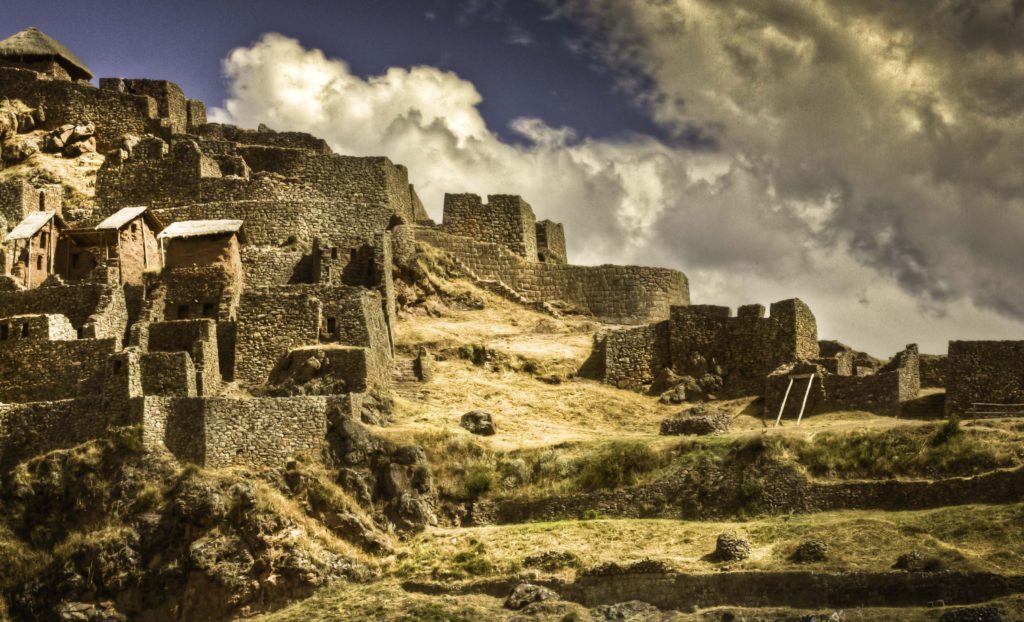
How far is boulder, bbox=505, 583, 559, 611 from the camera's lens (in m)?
40.1

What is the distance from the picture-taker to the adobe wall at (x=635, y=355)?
55.8 meters

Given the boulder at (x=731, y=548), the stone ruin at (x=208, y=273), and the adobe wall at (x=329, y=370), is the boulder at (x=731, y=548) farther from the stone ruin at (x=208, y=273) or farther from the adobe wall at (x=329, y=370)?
the adobe wall at (x=329, y=370)

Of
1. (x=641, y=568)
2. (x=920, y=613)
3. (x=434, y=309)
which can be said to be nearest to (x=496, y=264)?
(x=434, y=309)

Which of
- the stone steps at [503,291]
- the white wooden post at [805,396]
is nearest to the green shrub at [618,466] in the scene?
the white wooden post at [805,396]

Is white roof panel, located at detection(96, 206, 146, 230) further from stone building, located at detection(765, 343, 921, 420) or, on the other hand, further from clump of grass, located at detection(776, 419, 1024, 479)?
clump of grass, located at detection(776, 419, 1024, 479)

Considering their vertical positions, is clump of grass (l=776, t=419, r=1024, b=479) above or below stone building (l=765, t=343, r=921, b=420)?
below

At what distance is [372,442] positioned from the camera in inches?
1817

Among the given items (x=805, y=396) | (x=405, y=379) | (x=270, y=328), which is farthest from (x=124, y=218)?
(x=805, y=396)

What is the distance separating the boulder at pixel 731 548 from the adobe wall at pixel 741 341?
45.4 ft

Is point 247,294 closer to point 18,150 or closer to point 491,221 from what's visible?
point 491,221

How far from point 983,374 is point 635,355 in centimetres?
1289

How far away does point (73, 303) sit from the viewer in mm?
50969

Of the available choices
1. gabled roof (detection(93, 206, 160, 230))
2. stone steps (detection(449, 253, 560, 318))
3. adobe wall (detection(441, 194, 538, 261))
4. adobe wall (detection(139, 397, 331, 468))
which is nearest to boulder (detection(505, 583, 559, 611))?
adobe wall (detection(139, 397, 331, 468))

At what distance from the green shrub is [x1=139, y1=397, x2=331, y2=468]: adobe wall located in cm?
782
